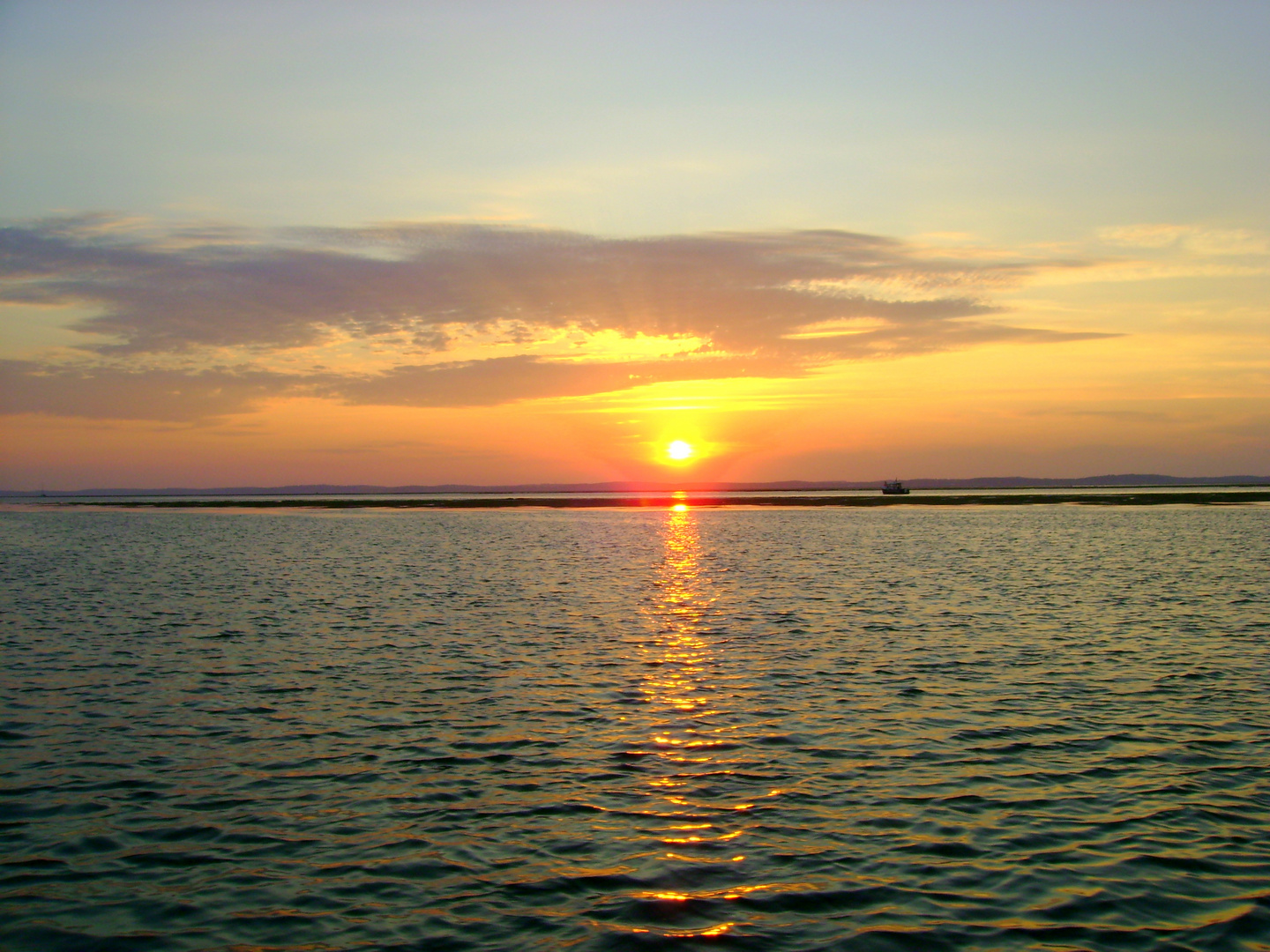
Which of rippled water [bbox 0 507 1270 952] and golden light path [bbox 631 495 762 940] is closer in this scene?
rippled water [bbox 0 507 1270 952]

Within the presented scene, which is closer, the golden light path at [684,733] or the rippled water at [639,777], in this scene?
the rippled water at [639,777]

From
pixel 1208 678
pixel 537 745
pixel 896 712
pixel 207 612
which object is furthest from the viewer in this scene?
pixel 207 612

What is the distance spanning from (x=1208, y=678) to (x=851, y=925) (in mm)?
18301

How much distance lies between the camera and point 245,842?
1384 centimetres

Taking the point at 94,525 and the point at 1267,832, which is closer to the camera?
the point at 1267,832

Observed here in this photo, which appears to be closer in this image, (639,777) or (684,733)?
(639,777)

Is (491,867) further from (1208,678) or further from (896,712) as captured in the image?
(1208,678)

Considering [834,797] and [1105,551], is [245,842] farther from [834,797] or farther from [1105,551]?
[1105,551]

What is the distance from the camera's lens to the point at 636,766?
1744 centimetres

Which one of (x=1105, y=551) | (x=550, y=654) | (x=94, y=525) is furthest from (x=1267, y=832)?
(x=94, y=525)

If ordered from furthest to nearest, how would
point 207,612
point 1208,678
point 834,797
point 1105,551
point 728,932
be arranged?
point 1105,551, point 207,612, point 1208,678, point 834,797, point 728,932

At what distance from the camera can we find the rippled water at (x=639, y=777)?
11430 mm

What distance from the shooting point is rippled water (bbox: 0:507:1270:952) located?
11430 mm

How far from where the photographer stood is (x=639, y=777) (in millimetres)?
16797
